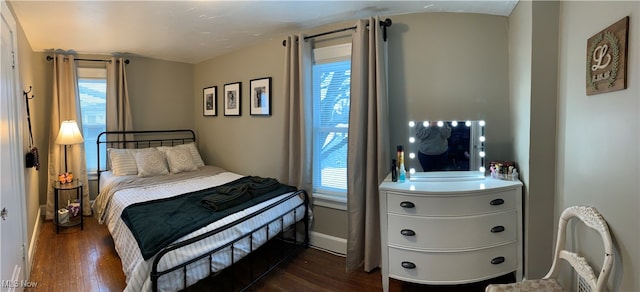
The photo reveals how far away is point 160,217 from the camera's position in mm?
2090

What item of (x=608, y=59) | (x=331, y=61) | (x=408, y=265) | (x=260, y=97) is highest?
(x=331, y=61)

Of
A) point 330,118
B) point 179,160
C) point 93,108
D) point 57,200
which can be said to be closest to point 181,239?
point 330,118

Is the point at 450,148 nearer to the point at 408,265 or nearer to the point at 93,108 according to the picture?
the point at 408,265

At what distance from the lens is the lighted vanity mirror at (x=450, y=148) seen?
2260 mm

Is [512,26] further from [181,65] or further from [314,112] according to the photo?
[181,65]

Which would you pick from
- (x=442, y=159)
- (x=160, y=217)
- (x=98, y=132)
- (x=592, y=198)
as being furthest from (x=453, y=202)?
(x=98, y=132)

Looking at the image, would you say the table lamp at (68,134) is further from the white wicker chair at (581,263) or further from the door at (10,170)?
the white wicker chair at (581,263)

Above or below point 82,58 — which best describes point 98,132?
below

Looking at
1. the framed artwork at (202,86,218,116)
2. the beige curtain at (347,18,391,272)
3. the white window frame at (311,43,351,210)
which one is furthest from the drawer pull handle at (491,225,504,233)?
the framed artwork at (202,86,218,116)

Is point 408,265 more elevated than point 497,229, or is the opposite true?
point 497,229

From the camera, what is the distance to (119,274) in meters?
2.47

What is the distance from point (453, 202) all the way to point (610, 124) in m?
0.86

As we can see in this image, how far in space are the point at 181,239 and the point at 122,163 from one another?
7.12ft

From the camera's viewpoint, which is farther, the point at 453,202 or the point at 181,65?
the point at 181,65
